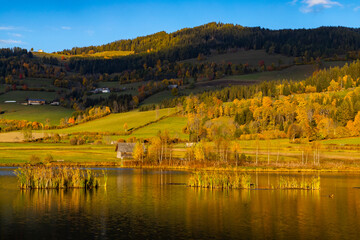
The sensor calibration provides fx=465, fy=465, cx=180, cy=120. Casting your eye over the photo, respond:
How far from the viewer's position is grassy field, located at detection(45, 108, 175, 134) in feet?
524

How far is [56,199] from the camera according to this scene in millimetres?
47500

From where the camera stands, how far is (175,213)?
41.8m

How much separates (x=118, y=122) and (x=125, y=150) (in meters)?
64.8

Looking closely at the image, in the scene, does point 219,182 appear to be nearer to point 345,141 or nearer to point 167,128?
point 345,141

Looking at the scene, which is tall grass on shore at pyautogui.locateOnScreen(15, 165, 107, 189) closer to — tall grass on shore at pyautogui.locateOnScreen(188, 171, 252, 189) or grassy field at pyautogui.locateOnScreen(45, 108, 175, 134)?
tall grass on shore at pyautogui.locateOnScreen(188, 171, 252, 189)

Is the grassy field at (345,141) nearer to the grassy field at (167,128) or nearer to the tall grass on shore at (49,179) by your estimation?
the grassy field at (167,128)

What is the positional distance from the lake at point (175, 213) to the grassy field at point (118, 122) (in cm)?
9911

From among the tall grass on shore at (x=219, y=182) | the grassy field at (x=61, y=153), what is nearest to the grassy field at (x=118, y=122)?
the grassy field at (x=61, y=153)

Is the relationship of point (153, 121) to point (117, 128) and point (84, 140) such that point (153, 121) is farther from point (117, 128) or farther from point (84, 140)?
point (84, 140)

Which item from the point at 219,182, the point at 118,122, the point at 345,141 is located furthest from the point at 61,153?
the point at 345,141

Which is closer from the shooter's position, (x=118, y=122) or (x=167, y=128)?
(x=167, y=128)

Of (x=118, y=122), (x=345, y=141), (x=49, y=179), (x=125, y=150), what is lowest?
(x=49, y=179)

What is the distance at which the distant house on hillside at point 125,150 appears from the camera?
4210 inches

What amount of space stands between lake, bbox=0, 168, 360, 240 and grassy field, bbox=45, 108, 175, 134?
99.1 m
